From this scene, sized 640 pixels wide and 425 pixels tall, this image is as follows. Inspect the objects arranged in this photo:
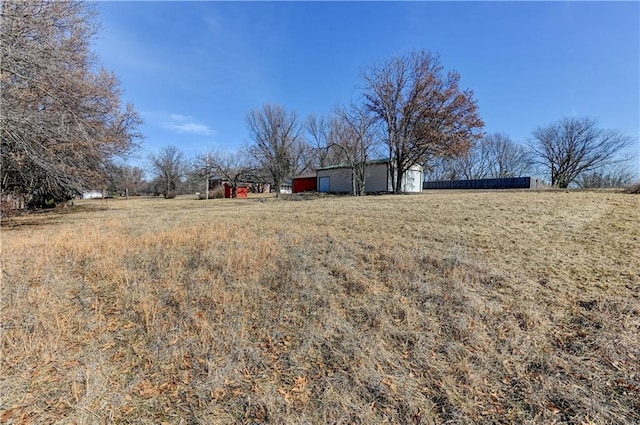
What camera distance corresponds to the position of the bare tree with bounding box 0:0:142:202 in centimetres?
554

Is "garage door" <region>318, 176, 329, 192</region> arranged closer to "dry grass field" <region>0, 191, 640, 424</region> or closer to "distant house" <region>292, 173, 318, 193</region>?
"distant house" <region>292, 173, 318, 193</region>

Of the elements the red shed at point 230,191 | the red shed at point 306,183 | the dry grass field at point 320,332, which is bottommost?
the dry grass field at point 320,332

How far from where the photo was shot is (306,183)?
34.1 metres

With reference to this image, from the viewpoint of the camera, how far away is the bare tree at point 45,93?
218 inches

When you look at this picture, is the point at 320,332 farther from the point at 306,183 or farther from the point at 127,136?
the point at 306,183

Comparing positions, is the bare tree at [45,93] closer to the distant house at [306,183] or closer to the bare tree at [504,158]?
the distant house at [306,183]

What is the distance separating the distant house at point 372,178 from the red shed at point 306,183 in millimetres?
3089

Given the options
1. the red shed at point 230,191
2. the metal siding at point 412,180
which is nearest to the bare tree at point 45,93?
the metal siding at point 412,180

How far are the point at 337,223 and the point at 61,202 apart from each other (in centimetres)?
2307

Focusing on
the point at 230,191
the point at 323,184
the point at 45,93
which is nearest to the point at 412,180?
the point at 323,184

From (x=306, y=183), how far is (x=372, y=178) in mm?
10673

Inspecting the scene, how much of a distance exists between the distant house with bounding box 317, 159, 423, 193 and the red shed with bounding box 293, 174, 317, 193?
3.09 meters

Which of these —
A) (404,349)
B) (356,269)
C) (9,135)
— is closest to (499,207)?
(356,269)

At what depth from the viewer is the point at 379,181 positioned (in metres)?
25.1
